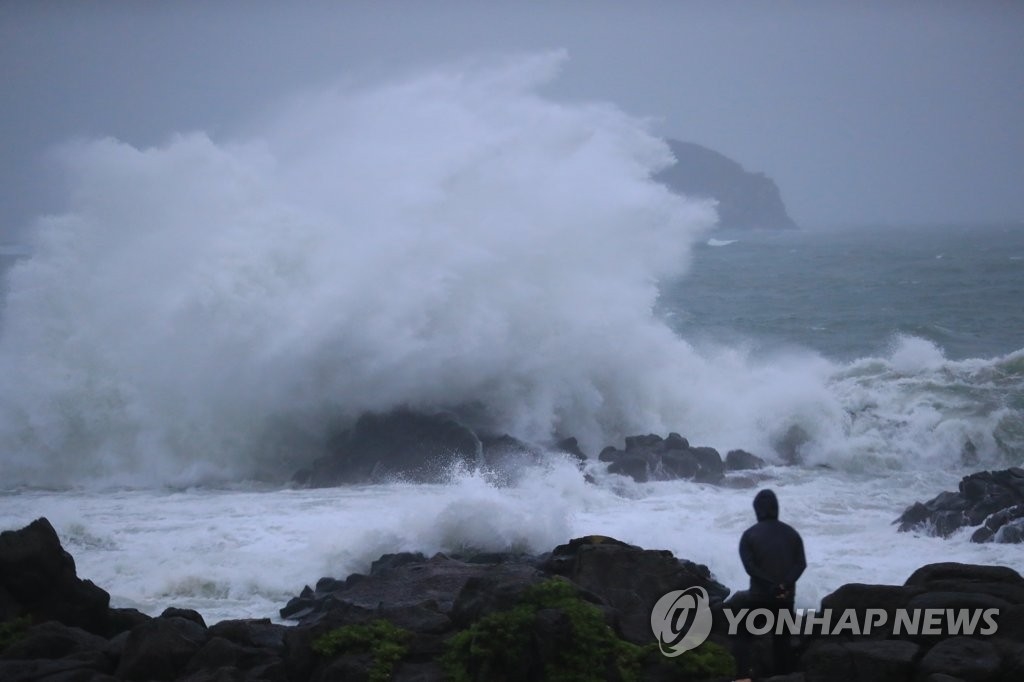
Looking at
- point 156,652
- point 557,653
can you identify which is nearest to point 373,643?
point 557,653

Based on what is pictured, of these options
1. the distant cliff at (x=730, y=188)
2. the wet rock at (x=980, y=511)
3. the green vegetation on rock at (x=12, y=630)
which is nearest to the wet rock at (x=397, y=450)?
the wet rock at (x=980, y=511)

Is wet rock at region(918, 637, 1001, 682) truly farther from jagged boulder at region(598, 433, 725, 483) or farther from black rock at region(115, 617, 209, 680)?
Result: jagged boulder at region(598, 433, 725, 483)

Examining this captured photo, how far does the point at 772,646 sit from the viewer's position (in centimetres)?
879

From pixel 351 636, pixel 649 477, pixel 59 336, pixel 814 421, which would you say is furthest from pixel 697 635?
pixel 59 336

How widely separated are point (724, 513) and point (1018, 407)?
1104 cm

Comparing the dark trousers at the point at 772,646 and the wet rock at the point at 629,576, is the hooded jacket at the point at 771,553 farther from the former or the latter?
the wet rock at the point at 629,576

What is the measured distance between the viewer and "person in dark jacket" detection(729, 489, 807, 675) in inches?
336

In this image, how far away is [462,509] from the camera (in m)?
14.9

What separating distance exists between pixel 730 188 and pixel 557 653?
6290 inches

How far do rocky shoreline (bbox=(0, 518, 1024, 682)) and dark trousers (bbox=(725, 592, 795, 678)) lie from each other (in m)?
0.11

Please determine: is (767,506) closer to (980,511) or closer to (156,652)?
(156,652)

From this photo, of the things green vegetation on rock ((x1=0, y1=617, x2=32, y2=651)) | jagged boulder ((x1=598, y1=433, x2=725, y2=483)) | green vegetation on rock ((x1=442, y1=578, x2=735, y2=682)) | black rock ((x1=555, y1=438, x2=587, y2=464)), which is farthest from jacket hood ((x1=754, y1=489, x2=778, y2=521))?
black rock ((x1=555, y1=438, x2=587, y2=464))

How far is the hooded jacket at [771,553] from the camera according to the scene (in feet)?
28.0

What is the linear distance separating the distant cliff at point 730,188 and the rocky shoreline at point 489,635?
14012 cm
